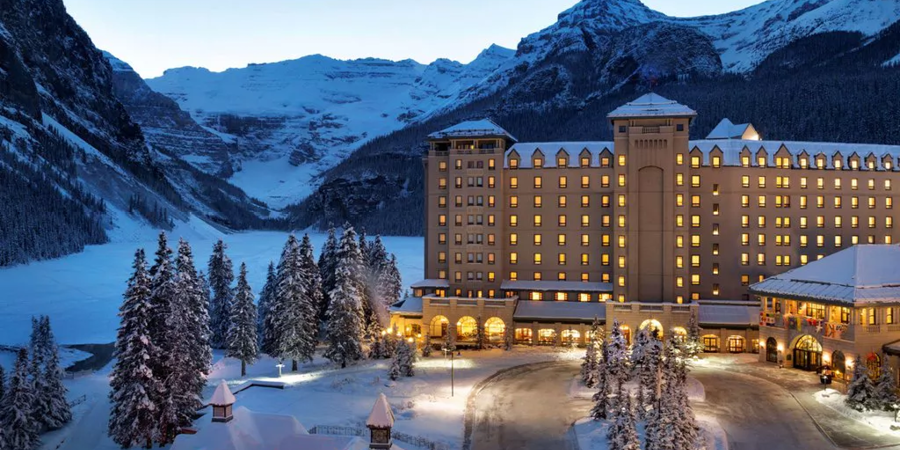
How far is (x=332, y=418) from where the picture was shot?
53.4 m

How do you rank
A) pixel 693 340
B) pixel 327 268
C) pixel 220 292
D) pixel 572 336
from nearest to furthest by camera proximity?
pixel 693 340 → pixel 572 336 → pixel 220 292 → pixel 327 268

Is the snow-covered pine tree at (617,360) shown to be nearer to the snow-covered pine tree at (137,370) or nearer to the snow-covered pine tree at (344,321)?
the snow-covered pine tree at (344,321)

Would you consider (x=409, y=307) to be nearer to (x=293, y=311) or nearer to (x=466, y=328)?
(x=466, y=328)

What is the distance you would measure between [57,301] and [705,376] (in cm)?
11239

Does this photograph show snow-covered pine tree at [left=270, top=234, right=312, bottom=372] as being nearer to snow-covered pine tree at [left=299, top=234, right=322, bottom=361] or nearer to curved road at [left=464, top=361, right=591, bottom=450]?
snow-covered pine tree at [left=299, top=234, right=322, bottom=361]

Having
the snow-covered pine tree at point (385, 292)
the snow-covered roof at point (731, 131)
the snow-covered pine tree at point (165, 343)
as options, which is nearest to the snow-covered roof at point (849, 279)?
the snow-covered roof at point (731, 131)

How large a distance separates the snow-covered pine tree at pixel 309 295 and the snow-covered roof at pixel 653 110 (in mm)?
40424

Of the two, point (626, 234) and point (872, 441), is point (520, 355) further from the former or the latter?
point (872, 441)

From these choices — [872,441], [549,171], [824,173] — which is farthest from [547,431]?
[824,173]

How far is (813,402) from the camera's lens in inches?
2227

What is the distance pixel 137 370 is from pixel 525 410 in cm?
3040

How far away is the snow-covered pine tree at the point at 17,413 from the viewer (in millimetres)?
51362

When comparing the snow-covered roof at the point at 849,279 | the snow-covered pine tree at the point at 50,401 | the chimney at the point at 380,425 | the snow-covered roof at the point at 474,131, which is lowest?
the snow-covered pine tree at the point at 50,401

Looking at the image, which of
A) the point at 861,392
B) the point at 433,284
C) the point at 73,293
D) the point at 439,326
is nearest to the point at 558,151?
the point at 433,284
